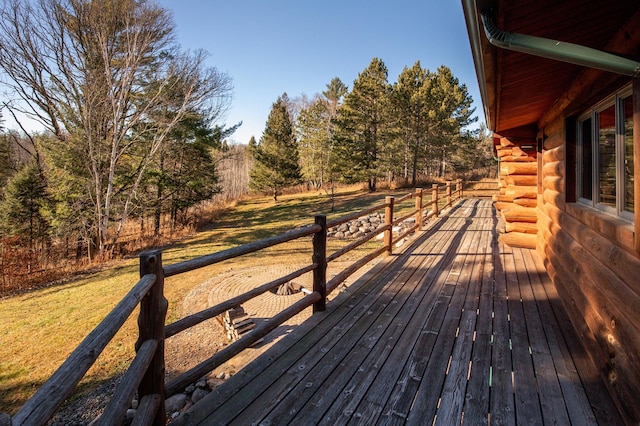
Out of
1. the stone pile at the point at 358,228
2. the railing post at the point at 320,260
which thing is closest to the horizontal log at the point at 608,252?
the railing post at the point at 320,260

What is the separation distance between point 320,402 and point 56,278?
37.8 feet

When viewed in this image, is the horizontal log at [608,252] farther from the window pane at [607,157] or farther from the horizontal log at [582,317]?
the horizontal log at [582,317]

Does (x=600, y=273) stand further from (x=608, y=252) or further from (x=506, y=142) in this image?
(x=506, y=142)

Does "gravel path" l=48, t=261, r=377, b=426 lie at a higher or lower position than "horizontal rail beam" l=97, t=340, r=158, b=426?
lower

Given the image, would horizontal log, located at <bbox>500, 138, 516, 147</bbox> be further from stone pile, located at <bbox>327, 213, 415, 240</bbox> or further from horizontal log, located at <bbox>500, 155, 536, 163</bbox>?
stone pile, located at <bbox>327, 213, 415, 240</bbox>

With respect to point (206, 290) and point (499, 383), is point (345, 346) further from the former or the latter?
point (206, 290)

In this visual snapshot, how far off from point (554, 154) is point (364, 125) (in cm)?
2204

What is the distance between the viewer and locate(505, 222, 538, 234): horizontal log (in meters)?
6.21

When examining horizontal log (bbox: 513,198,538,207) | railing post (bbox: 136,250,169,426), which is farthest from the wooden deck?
horizontal log (bbox: 513,198,538,207)

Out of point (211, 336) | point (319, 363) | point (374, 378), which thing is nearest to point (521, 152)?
point (374, 378)

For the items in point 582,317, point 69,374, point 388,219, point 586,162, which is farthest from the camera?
point 388,219

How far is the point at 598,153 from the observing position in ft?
9.73

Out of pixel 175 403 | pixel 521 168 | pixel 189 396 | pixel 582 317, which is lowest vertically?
pixel 189 396

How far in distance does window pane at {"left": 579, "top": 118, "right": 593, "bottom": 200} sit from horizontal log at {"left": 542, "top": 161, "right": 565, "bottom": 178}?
1.25 ft
